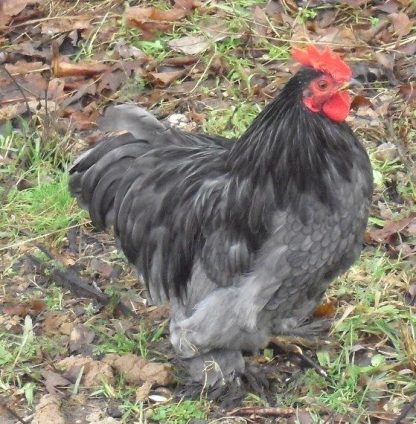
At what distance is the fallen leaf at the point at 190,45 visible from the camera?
5883 mm

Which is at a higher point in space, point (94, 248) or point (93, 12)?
point (93, 12)

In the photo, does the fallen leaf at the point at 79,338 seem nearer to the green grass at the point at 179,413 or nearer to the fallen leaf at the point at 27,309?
the fallen leaf at the point at 27,309

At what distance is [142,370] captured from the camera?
4.04 m

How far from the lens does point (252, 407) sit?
3902 mm

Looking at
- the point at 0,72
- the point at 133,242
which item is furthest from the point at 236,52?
the point at 133,242

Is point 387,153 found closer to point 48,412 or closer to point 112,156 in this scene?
point 112,156

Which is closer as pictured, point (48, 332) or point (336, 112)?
point (336, 112)

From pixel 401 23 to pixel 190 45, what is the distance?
1309mm

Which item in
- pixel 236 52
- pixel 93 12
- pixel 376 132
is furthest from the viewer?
pixel 93 12

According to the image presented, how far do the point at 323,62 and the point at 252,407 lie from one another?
57.1 inches

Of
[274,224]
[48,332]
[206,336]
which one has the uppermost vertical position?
[274,224]

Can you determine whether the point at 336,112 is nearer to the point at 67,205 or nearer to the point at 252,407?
the point at 252,407

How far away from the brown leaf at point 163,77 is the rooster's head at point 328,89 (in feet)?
7.91

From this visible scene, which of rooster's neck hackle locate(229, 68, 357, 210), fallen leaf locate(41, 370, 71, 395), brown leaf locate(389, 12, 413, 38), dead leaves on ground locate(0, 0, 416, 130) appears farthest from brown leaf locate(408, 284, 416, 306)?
brown leaf locate(389, 12, 413, 38)
